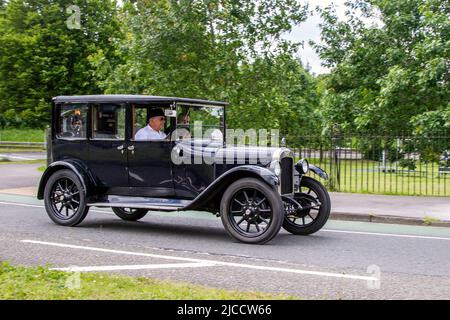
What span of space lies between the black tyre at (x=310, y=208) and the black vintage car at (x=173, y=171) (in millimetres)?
14

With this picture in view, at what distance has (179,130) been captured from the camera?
341 inches

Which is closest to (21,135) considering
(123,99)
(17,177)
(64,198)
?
(17,177)

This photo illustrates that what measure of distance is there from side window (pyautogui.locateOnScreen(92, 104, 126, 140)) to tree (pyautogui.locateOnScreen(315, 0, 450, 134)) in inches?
326

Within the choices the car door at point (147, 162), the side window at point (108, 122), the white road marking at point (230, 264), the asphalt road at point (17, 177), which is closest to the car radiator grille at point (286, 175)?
the car door at point (147, 162)

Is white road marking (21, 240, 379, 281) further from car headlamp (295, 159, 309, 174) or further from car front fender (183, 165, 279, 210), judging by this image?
car headlamp (295, 159, 309, 174)

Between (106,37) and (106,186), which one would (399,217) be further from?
(106,37)

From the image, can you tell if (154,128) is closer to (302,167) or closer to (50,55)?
(302,167)

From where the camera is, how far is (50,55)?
94.2 feet

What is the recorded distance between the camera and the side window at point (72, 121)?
30.7 ft

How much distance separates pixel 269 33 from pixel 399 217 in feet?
22.5

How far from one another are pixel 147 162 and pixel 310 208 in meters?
2.47

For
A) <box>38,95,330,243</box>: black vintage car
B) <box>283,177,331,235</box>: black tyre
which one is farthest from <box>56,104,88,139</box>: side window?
<box>283,177,331,235</box>: black tyre

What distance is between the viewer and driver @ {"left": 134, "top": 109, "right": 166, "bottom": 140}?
875cm
